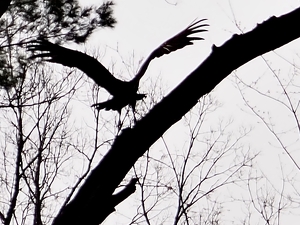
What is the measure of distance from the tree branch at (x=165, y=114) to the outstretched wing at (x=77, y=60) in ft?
2.56

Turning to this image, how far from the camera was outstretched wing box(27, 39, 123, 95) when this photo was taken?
190cm

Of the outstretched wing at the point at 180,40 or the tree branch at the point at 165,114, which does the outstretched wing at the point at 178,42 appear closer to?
the outstretched wing at the point at 180,40

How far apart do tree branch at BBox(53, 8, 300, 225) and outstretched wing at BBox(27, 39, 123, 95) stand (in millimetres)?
782

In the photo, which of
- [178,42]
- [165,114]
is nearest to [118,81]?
[178,42]

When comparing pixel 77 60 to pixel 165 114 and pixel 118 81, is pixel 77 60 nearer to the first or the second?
pixel 118 81

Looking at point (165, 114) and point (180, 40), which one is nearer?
point (165, 114)

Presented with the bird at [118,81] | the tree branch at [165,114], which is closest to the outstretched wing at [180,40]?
the bird at [118,81]

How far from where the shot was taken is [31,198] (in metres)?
7.73

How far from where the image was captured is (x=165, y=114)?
1175 millimetres

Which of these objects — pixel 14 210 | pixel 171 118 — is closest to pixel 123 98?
pixel 171 118

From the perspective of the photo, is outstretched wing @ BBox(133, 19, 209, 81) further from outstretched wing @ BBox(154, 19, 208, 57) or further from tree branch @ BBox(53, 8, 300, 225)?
tree branch @ BBox(53, 8, 300, 225)

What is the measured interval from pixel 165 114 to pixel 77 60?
3.48ft

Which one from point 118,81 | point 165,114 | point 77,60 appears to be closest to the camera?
point 165,114

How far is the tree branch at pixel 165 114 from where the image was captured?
1.09 m
